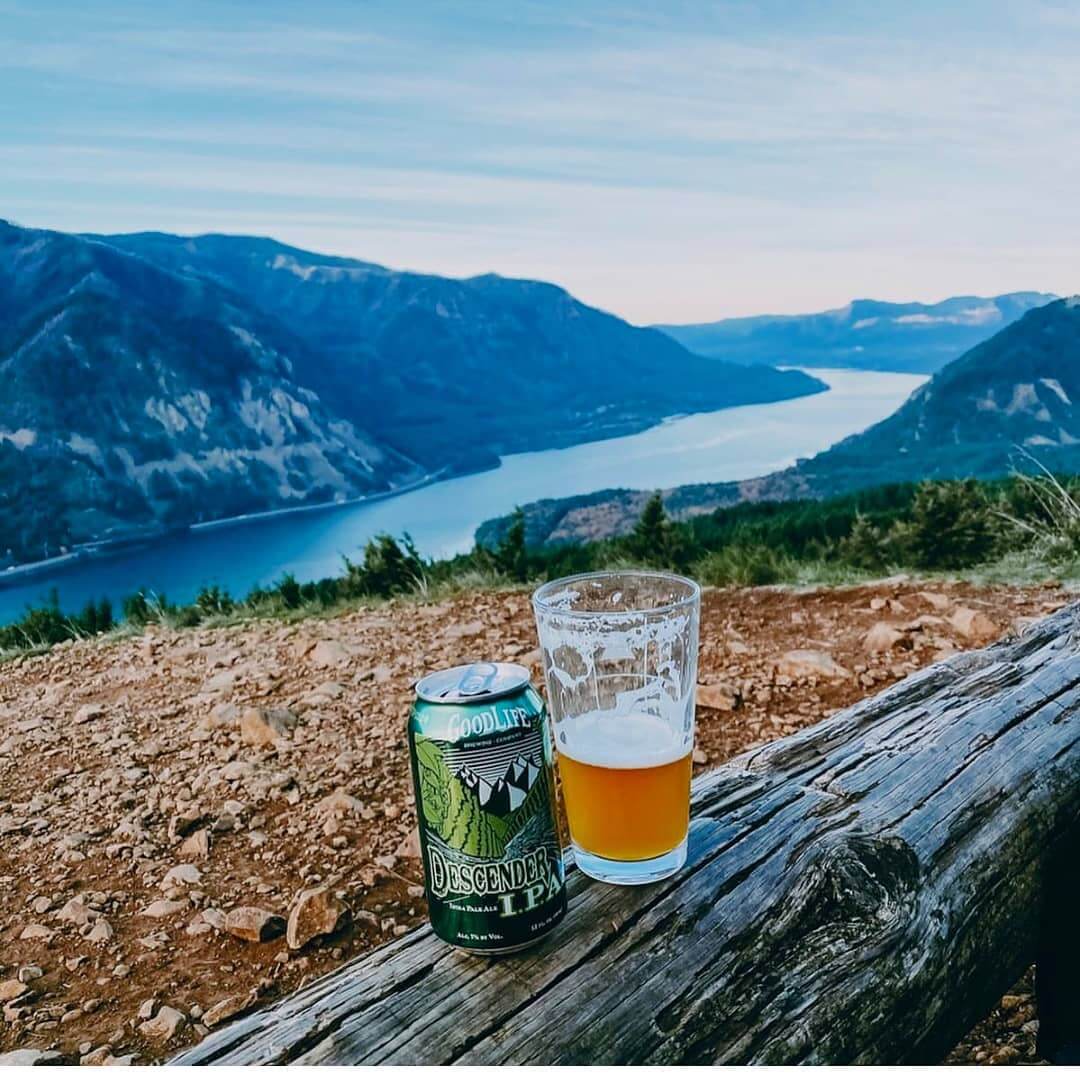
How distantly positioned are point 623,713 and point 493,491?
19428 millimetres

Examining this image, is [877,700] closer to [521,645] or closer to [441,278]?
[521,645]

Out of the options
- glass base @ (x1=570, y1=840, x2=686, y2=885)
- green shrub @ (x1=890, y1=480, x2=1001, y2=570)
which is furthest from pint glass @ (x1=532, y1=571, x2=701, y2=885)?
green shrub @ (x1=890, y1=480, x2=1001, y2=570)

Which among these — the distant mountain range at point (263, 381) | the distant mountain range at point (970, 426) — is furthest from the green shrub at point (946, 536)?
the distant mountain range at point (263, 381)

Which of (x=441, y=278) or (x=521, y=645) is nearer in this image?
(x=521, y=645)

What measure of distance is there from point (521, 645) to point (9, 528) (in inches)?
707

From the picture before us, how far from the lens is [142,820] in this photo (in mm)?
2547

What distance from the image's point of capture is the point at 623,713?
1131 millimetres

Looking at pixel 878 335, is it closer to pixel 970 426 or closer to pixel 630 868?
pixel 970 426

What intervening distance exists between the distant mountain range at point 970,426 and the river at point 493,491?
1080 millimetres

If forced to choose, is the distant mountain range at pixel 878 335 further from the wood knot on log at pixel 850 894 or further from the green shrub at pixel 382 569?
the wood knot on log at pixel 850 894

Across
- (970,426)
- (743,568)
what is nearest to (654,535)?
(743,568)

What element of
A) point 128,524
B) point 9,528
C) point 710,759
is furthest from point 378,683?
point 128,524

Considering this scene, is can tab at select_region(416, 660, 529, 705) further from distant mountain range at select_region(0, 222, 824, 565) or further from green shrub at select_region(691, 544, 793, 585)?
distant mountain range at select_region(0, 222, 824, 565)

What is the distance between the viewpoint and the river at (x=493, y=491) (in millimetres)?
13430
